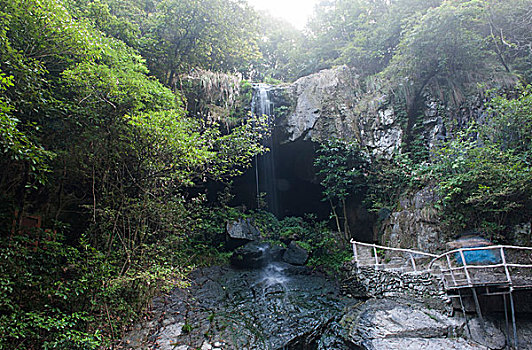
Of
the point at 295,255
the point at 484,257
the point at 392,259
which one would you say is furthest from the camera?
the point at 295,255

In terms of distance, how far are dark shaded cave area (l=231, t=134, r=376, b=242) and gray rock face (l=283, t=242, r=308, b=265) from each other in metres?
2.26

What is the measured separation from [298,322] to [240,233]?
15.2ft

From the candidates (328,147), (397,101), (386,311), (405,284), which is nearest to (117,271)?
(386,311)

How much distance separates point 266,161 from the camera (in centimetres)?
1168

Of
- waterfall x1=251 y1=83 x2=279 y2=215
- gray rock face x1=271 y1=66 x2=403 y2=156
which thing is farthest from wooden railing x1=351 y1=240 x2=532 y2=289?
waterfall x1=251 y1=83 x2=279 y2=215

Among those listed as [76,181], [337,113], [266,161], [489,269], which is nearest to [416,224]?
[489,269]

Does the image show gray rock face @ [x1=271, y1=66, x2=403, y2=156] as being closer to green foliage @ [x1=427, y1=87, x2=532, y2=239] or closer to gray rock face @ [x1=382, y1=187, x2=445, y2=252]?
gray rock face @ [x1=382, y1=187, x2=445, y2=252]

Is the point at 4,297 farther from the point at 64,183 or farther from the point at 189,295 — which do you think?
the point at 189,295

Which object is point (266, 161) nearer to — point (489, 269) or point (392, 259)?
point (392, 259)

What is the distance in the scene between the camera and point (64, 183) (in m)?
4.66

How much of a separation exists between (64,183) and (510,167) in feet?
31.4

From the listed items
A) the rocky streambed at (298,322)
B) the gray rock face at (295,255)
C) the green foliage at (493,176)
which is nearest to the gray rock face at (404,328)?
the rocky streambed at (298,322)

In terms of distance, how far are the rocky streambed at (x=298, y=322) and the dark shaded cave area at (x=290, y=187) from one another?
11.7 ft

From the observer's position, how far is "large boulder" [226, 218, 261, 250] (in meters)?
9.70
